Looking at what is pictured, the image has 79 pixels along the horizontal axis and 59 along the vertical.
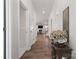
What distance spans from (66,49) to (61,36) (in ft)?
1.19

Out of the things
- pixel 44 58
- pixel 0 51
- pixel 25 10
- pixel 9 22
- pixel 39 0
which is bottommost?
pixel 44 58

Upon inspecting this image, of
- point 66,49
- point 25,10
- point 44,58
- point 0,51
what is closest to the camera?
point 0,51

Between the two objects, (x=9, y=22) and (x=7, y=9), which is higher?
(x=7, y=9)

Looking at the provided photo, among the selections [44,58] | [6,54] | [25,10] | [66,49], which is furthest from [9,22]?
[25,10]

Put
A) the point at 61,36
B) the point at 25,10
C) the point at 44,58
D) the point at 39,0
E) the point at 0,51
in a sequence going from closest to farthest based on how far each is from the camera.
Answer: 1. the point at 0,51
2. the point at 61,36
3. the point at 44,58
4. the point at 25,10
5. the point at 39,0

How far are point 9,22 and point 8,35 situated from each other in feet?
1.09

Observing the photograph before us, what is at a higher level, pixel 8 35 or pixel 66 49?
pixel 8 35

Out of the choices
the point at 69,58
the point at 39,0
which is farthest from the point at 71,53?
the point at 39,0

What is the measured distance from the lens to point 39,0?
7438 mm

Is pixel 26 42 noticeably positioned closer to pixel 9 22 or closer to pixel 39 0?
pixel 39 0

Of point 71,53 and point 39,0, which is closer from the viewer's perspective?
point 71,53

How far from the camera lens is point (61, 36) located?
Answer: 3.14 m

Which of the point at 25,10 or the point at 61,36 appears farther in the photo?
the point at 25,10

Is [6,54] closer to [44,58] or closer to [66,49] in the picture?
[66,49]
